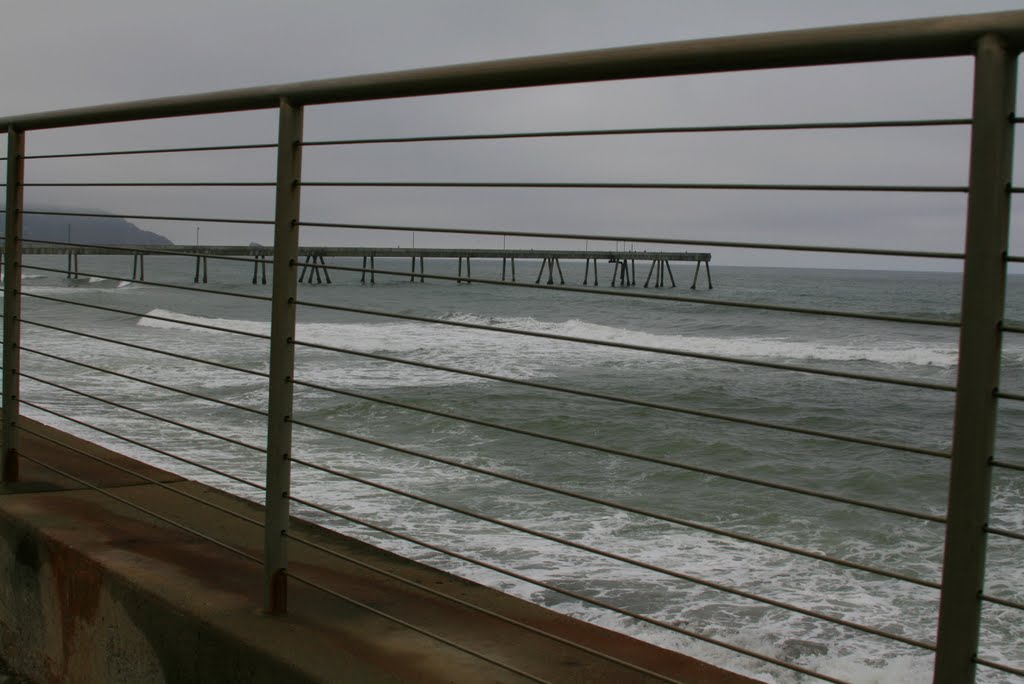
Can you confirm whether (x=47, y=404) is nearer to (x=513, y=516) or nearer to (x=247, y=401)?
(x=247, y=401)

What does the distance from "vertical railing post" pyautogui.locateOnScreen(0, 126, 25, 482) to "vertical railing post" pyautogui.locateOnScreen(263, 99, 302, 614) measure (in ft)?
3.75

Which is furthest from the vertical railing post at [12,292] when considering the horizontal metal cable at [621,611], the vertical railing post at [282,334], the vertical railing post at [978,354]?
the vertical railing post at [978,354]

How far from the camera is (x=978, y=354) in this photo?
1.11m

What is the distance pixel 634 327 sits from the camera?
95.8 feet

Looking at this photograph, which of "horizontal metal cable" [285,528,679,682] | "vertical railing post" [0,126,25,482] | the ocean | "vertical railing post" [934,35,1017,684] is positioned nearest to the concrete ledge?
"horizontal metal cable" [285,528,679,682]

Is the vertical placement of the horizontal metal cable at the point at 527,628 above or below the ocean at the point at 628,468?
above

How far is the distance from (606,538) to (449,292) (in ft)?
140

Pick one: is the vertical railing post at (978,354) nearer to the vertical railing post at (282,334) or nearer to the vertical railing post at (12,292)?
the vertical railing post at (282,334)

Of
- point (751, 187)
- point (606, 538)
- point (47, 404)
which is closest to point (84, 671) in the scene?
point (751, 187)

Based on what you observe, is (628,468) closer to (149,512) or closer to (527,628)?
(149,512)

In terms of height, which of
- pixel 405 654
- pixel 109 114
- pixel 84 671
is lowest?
pixel 84 671

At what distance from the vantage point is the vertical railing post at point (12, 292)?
2631 mm

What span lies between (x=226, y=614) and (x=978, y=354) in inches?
56.4

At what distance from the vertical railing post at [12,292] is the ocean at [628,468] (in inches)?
10.7
